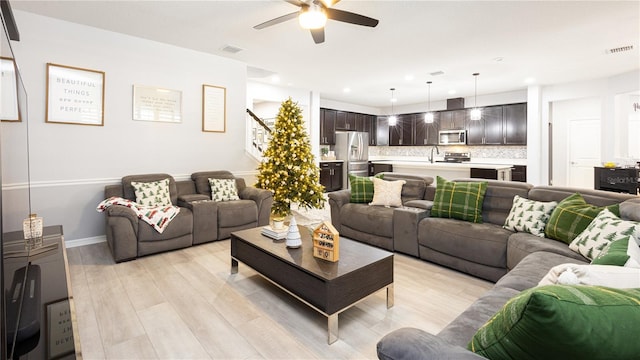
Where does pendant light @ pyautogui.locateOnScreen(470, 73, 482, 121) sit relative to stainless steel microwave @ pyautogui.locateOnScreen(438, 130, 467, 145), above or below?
above

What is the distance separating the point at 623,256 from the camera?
4.62 ft

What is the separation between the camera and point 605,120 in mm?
6406

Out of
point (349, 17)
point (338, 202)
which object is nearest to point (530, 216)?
point (338, 202)

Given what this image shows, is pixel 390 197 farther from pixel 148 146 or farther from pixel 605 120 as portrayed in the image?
pixel 605 120

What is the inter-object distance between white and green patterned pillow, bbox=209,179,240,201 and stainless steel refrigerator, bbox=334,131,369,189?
15.2ft

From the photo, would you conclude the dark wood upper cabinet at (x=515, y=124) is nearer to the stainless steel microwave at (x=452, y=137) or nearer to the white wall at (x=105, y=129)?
the stainless steel microwave at (x=452, y=137)

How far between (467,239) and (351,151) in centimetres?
604

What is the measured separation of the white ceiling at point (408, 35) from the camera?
3359mm

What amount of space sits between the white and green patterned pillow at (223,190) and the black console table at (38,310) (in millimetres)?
2709

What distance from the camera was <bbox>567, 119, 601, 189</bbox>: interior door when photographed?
7.71 meters

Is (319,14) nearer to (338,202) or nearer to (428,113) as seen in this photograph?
(338,202)

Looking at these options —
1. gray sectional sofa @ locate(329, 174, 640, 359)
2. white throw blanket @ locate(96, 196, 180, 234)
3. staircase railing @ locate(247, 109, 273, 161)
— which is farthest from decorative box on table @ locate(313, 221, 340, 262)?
staircase railing @ locate(247, 109, 273, 161)

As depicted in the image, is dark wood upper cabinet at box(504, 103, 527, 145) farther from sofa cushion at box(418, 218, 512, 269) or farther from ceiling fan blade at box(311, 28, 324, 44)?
ceiling fan blade at box(311, 28, 324, 44)

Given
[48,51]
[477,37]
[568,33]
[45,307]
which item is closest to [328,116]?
[477,37]
